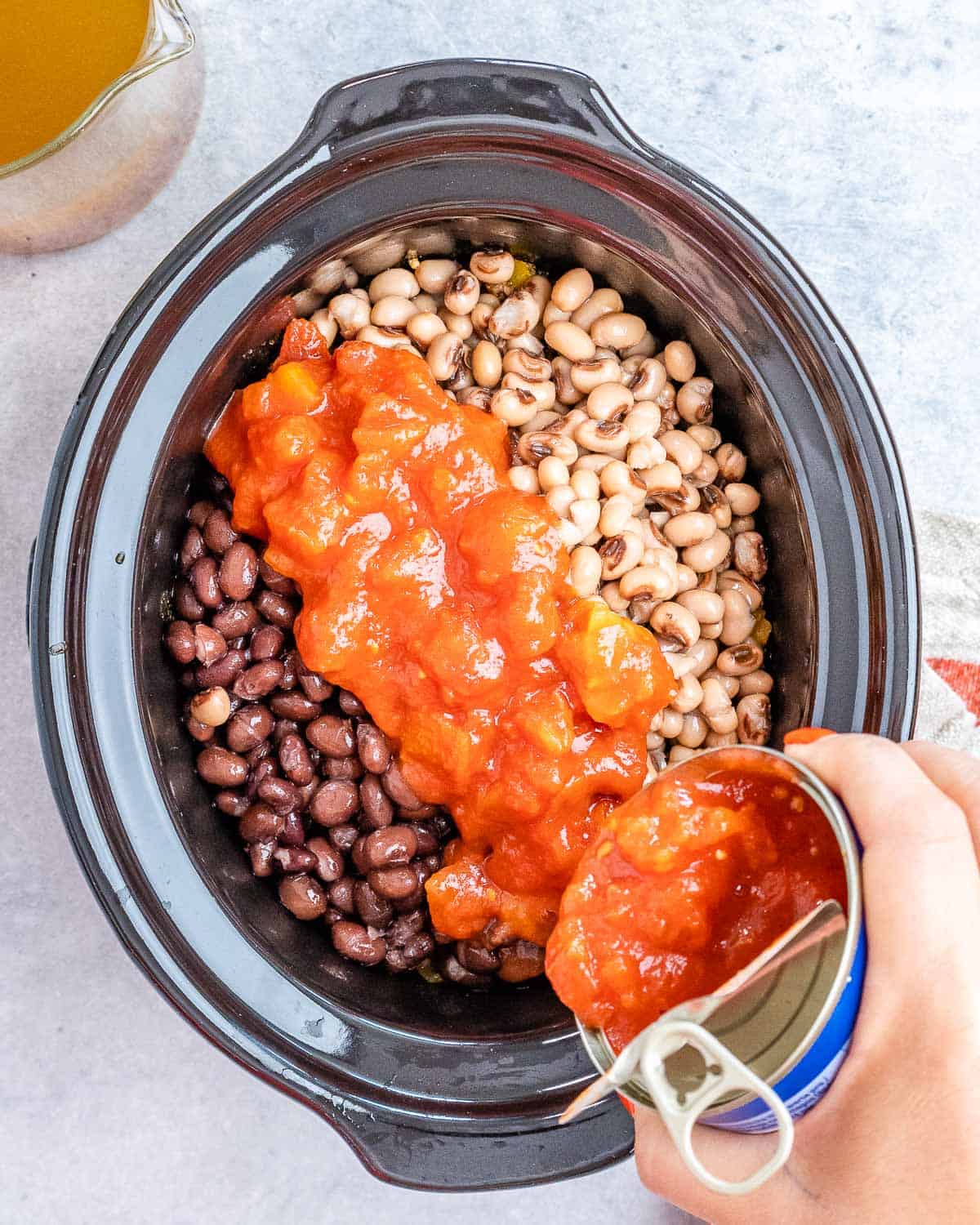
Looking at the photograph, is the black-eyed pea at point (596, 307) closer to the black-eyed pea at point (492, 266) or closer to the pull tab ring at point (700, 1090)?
the black-eyed pea at point (492, 266)

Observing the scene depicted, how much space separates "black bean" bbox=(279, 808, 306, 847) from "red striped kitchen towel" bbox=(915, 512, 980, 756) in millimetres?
990

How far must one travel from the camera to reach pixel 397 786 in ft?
4.58

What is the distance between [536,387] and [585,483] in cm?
15

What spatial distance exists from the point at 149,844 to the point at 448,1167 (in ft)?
1.76

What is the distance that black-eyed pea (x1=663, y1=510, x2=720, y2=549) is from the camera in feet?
4.75

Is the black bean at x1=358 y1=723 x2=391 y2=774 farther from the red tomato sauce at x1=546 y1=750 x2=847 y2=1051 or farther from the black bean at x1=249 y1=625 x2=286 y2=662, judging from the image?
the red tomato sauce at x1=546 y1=750 x2=847 y2=1051

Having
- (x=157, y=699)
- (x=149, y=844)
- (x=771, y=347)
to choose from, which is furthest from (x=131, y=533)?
(x=771, y=347)

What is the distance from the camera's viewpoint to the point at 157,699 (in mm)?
1334

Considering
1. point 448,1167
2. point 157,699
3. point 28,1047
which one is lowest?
point 28,1047

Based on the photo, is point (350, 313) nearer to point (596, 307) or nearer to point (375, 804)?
point (596, 307)

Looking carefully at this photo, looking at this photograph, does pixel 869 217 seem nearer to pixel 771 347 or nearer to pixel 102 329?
pixel 771 347

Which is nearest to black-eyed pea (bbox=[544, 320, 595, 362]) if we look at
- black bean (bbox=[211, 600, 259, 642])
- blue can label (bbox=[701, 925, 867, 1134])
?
black bean (bbox=[211, 600, 259, 642])

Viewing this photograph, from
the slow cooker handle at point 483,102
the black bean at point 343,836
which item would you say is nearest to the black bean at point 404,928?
the black bean at point 343,836

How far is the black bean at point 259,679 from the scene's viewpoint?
1.38m
